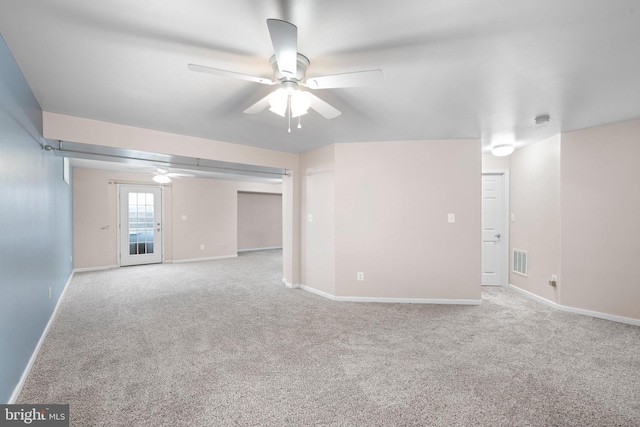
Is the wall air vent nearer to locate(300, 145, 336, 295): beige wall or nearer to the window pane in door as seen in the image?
locate(300, 145, 336, 295): beige wall

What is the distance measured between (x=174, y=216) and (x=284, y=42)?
275 inches

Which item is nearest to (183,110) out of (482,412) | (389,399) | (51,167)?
(51,167)

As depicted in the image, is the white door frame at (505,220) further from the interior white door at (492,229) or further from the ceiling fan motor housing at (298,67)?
the ceiling fan motor housing at (298,67)

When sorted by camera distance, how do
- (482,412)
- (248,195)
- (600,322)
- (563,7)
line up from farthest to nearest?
1. (248,195)
2. (600,322)
3. (482,412)
4. (563,7)

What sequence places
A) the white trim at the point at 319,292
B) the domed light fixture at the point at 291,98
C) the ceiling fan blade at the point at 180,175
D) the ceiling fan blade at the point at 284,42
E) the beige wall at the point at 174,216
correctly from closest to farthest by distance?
1. the ceiling fan blade at the point at 284,42
2. the domed light fixture at the point at 291,98
3. the white trim at the point at 319,292
4. the beige wall at the point at 174,216
5. the ceiling fan blade at the point at 180,175

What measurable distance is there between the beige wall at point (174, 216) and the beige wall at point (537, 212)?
659cm

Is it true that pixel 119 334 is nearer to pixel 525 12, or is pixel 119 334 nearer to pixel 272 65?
pixel 272 65

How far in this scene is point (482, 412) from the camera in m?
1.84

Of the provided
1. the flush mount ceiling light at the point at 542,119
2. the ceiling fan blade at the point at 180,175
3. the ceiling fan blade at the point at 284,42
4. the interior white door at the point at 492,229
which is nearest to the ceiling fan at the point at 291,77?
the ceiling fan blade at the point at 284,42

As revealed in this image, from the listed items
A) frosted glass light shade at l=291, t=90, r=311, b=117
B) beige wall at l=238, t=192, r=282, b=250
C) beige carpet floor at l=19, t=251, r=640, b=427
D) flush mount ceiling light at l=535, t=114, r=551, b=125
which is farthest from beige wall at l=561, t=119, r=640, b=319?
beige wall at l=238, t=192, r=282, b=250

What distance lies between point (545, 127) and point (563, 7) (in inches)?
98.8

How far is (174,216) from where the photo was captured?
7395 millimetres

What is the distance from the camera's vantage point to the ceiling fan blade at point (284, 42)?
51.8 inches

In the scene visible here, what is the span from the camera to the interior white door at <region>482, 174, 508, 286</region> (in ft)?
16.2
